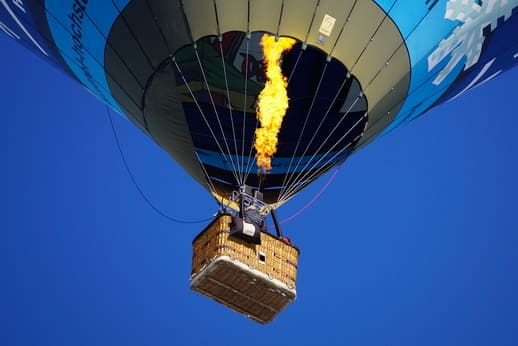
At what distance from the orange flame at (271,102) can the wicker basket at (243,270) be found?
1.66 meters

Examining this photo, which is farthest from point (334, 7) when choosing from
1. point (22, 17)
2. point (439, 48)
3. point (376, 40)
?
point (22, 17)

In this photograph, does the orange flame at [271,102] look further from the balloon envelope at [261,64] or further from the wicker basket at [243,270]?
the wicker basket at [243,270]

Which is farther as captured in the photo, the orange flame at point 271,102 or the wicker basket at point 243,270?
the orange flame at point 271,102

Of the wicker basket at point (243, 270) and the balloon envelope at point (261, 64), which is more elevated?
the balloon envelope at point (261, 64)

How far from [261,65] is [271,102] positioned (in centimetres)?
48

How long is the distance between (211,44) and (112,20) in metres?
1.04

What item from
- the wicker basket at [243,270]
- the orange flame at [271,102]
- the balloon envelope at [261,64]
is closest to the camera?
the wicker basket at [243,270]

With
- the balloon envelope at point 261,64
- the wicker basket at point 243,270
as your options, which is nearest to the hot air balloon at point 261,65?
the balloon envelope at point 261,64

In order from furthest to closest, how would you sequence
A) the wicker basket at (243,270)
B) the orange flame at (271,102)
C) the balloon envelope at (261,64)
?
1. the orange flame at (271,102)
2. the balloon envelope at (261,64)
3. the wicker basket at (243,270)

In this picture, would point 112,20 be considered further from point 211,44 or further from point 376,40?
point 376,40

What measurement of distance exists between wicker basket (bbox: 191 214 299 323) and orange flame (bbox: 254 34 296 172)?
1657 mm

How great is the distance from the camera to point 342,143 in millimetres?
13727

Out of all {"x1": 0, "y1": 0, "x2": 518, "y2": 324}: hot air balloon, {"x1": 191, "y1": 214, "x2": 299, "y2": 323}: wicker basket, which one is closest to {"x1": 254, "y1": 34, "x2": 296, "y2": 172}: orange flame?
{"x1": 0, "y1": 0, "x2": 518, "y2": 324}: hot air balloon

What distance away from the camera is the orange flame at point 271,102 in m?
12.5
